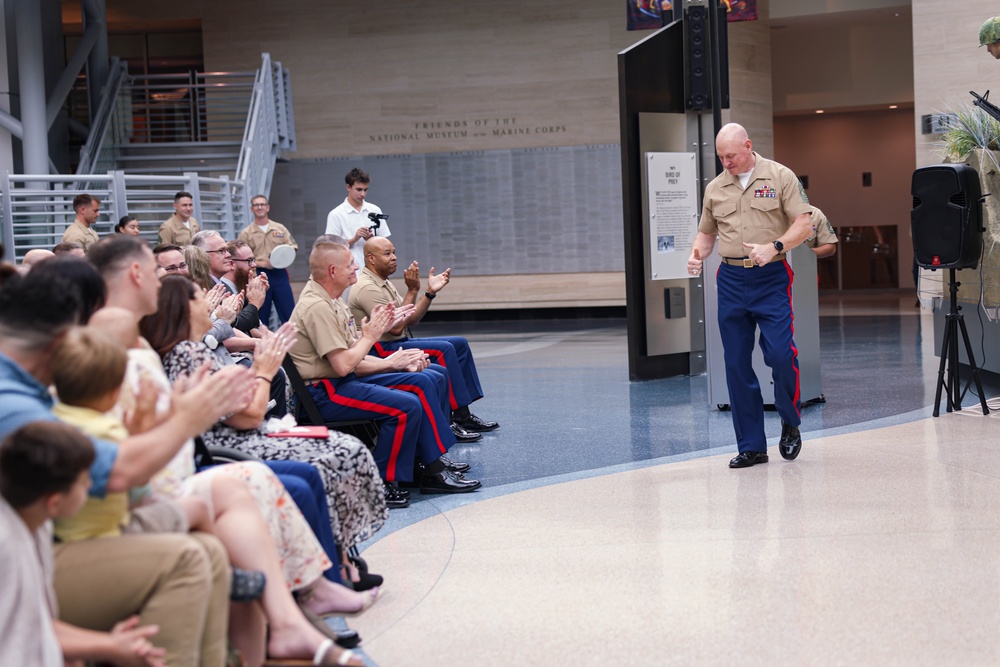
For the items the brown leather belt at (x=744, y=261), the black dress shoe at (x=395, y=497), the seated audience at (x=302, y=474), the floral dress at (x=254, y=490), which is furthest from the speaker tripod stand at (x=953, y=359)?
the floral dress at (x=254, y=490)

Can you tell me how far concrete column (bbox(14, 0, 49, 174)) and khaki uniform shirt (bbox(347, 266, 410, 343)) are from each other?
9625 millimetres

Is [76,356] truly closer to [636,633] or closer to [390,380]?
[636,633]

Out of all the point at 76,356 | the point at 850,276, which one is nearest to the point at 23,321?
the point at 76,356

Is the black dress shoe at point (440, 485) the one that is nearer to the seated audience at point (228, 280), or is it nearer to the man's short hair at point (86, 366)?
the seated audience at point (228, 280)

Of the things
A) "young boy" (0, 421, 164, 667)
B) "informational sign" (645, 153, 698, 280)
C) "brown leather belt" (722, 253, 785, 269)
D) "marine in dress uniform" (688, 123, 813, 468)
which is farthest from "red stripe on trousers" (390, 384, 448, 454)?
"informational sign" (645, 153, 698, 280)

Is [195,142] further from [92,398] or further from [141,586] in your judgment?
[141,586]

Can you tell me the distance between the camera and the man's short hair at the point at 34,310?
Answer: 7.64 feet

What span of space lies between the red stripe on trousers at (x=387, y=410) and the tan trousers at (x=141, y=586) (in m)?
2.69

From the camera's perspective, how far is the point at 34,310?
92.0 inches

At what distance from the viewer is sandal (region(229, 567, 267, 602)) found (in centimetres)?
257

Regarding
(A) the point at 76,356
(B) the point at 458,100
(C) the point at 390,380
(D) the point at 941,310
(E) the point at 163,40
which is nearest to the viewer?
(A) the point at 76,356

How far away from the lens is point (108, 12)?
18125mm

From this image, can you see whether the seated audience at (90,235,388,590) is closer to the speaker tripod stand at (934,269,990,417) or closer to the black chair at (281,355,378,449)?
the black chair at (281,355,378,449)

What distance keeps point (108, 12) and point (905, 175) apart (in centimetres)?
1427
